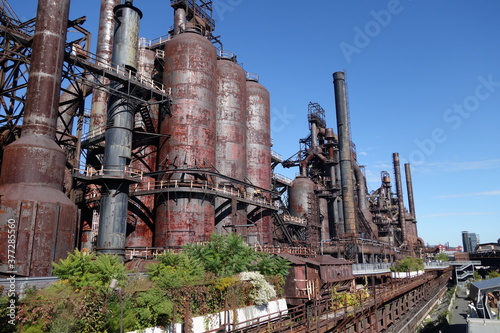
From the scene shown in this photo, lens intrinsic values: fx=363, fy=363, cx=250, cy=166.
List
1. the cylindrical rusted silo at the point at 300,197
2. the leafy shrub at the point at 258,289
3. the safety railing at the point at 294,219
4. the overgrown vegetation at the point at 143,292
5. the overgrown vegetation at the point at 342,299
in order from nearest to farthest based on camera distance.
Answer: the overgrown vegetation at the point at 143,292, the leafy shrub at the point at 258,289, the overgrown vegetation at the point at 342,299, the safety railing at the point at 294,219, the cylindrical rusted silo at the point at 300,197

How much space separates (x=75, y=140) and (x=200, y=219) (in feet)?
41.0

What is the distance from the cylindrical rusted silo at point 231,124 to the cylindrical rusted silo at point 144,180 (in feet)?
21.9

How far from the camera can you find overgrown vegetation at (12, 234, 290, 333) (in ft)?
37.6

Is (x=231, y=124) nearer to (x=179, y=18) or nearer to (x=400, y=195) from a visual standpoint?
(x=179, y=18)

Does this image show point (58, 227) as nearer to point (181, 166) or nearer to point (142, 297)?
point (142, 297)

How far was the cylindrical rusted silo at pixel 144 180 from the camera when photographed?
1204 inches

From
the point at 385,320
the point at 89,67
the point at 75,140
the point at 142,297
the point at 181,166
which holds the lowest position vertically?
the point at 385,320

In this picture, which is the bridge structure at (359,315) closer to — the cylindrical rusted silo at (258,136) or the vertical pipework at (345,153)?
the vertical pipework at (345,153)

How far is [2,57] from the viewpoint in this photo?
25.8 m

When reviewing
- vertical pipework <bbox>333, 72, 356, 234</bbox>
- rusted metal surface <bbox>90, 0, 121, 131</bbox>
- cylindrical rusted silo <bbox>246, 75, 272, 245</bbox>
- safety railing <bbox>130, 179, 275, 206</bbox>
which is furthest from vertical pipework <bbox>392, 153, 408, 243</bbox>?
rusted metal surface <bbox>90, 0, 121, 131</bbox>

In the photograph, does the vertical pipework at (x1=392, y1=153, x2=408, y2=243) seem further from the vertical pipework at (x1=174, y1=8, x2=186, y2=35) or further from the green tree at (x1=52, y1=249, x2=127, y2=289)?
the green tree at (x1=52, y1=249, x2=127, y2=289)

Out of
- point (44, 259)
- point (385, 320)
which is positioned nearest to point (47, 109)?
point (44, 259)

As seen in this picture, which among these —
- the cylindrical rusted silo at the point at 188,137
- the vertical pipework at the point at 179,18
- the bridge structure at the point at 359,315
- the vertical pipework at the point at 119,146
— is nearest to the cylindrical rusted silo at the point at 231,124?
the cylindrical rusted silo at the point at 188,137

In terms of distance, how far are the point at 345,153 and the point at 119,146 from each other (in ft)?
117
